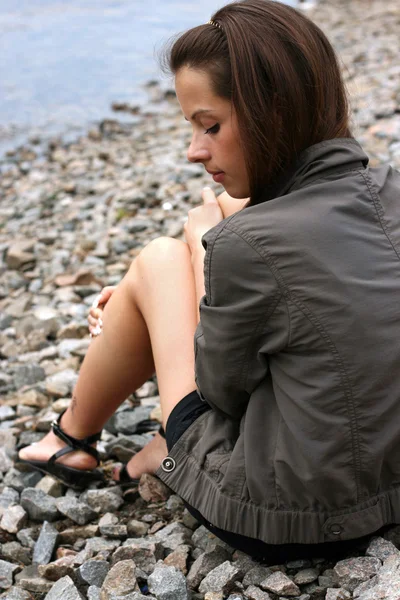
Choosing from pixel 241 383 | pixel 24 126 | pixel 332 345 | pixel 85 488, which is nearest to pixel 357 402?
pixel 332 345

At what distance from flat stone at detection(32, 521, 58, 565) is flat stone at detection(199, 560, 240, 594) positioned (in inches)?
23.5

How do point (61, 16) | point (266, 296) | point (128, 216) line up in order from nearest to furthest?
point (266, 296) < point (128, 216) < point (61, 16)

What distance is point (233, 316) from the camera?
1756mm

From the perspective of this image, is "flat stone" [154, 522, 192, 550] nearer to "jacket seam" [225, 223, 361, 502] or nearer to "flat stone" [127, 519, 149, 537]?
"flat stone" [127, 519, 149, 537]

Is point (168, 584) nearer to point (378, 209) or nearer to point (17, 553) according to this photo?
point (17, 553)

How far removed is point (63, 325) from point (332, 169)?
2.57 m

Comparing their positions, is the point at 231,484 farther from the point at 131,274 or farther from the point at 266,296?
the point at 131,274

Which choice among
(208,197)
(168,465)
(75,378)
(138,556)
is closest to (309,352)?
(168,465)

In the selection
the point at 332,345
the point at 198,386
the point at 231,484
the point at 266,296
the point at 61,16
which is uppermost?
the point at 266,296

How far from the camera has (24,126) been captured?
10.1 metres

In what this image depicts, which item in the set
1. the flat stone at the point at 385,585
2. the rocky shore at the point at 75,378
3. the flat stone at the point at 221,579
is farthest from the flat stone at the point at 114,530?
the flat stone at the point at 385,585

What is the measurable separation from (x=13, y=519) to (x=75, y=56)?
11978mm

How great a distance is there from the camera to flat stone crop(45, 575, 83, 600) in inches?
81.3

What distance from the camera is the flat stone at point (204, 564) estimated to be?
2.11 meters
